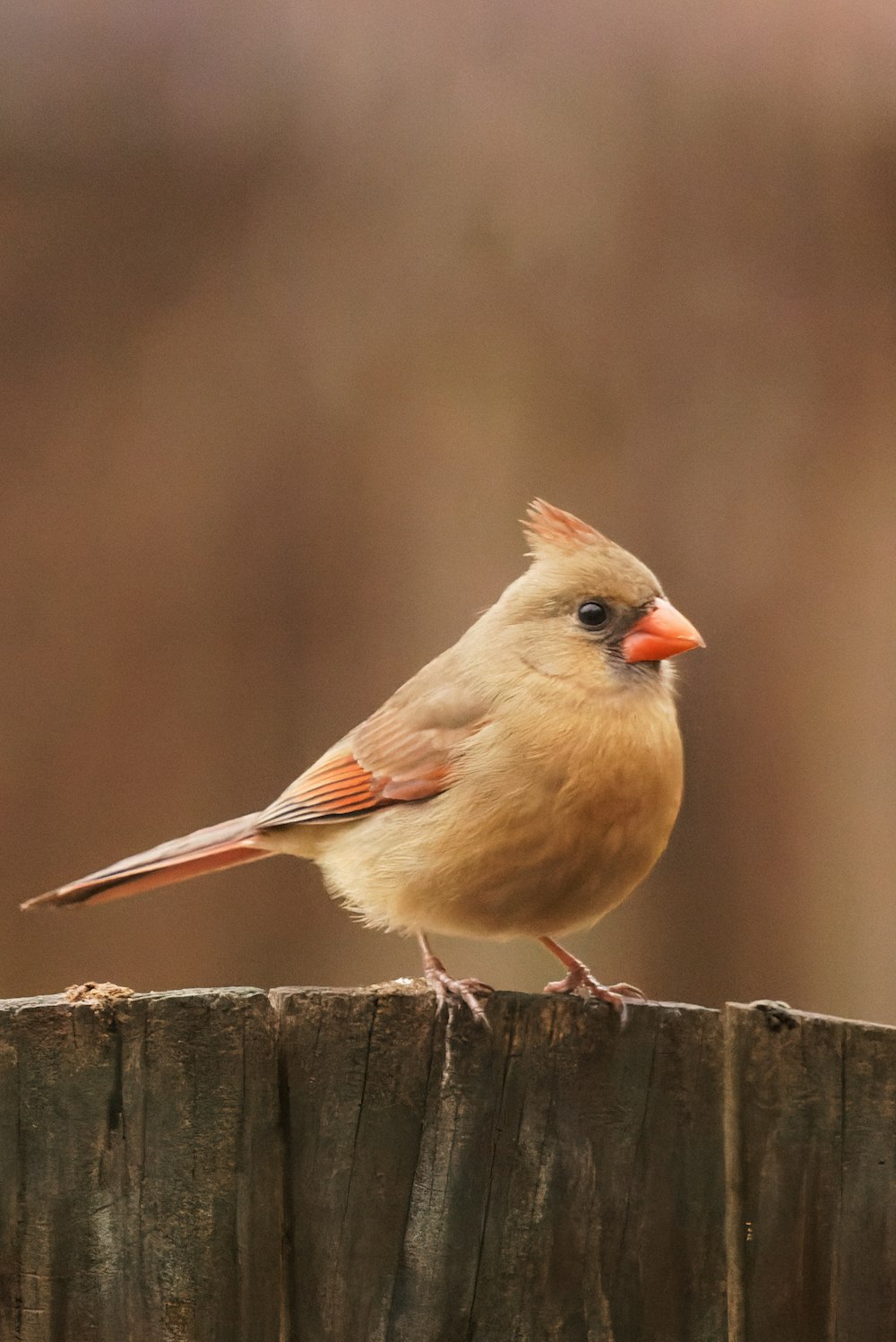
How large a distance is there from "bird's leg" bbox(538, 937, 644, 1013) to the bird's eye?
465 mm

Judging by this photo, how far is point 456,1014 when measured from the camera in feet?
5.28

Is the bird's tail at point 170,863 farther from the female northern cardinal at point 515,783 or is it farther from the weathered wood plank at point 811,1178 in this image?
the weathered wood plank at point 811,1178

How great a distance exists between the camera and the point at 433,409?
313 centimetres

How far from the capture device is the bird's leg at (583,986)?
5.59ft

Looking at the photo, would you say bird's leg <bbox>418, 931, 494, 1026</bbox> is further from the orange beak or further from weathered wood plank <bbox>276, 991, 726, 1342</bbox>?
the orange beak

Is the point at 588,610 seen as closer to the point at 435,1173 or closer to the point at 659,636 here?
the point at 659,636

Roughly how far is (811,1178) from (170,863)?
43.1 inches

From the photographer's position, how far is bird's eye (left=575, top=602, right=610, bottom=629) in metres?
2.19

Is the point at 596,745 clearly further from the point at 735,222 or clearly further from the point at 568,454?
the point at 735,222

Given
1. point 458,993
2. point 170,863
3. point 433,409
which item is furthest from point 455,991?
point 433,409

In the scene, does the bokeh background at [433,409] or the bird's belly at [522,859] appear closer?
the bird's belly at [522,859]

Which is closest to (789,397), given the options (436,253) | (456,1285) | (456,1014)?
(436,253)

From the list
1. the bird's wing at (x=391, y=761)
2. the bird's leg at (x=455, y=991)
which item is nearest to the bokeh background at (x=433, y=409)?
the bird's wing at (x=391, y=761)

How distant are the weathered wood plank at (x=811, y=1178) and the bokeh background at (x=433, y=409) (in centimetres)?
145
